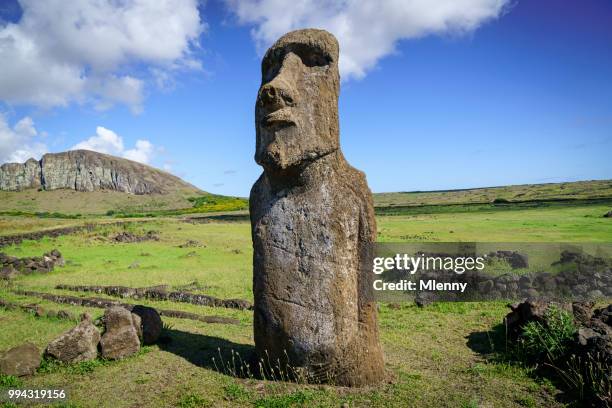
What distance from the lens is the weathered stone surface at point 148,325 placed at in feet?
30.2

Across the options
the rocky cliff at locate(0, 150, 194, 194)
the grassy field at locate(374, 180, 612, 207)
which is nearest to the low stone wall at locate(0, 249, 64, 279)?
the grassy field at locate(374, 180, 612, 207)

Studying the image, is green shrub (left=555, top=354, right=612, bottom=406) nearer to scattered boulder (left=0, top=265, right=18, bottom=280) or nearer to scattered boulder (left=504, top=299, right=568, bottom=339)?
scattered boulder (left=504, top=299, right=568, bottom=339)

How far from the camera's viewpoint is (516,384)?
7.16m

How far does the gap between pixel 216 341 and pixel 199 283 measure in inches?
324

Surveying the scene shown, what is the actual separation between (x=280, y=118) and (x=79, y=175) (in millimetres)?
151189

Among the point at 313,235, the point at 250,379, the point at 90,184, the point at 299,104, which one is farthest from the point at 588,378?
the point at 90,184

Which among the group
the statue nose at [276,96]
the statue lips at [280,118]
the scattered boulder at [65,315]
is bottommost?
the scattered boulder at [65,315]

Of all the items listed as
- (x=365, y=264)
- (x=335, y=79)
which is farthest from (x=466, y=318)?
Answer: (x=335, y=79)

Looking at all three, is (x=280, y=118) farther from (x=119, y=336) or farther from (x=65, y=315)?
(x=65, y=315)

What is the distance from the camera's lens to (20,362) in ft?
25.6

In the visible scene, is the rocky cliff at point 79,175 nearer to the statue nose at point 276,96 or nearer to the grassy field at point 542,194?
the grassy field at point 542,194

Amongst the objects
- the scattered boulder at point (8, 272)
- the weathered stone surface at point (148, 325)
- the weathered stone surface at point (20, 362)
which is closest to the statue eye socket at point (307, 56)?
the weathered stone surface at point (148, 325)

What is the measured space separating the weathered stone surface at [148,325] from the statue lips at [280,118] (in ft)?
17.5

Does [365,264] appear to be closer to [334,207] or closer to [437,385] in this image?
[334,207]
